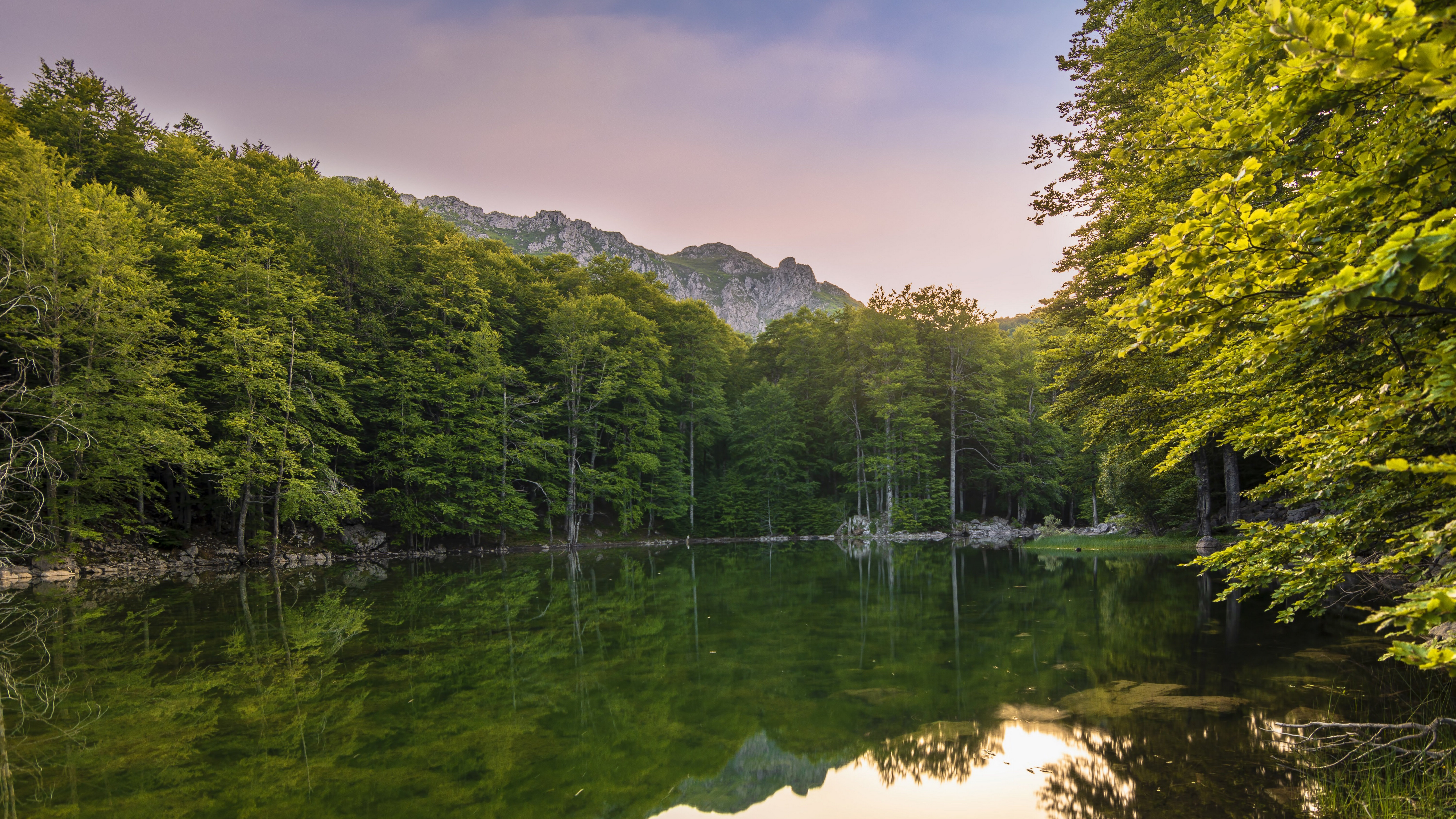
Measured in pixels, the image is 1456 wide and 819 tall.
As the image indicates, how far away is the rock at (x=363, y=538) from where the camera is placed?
28.5 metres

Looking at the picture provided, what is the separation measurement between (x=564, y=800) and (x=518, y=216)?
208770 mm

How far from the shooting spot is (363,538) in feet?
95.7

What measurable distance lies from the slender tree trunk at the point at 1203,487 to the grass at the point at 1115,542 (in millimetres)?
4273

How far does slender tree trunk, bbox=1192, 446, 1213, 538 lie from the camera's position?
19.7 meters

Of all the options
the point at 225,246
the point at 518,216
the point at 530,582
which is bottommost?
the point at 530,582

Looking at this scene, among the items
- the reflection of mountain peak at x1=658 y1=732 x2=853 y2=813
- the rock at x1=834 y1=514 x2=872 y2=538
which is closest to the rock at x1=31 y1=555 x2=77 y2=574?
the reflection of mountain peak at x1=658 y1=732 x2=853 y2=813

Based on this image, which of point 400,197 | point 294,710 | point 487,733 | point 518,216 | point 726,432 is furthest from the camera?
point 518,216

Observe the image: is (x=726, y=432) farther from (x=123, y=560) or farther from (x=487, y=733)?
(x=487, y=733)

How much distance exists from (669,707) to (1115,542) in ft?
90.9

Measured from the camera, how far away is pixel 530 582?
63.7 ft

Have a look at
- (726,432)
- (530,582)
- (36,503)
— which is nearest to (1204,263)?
(530,582)

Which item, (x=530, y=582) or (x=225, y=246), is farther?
(x=225, y=246)

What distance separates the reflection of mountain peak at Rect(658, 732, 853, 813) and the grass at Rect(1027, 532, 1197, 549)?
2464 centimetres

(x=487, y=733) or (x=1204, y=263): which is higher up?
(x=1204, y=263)
